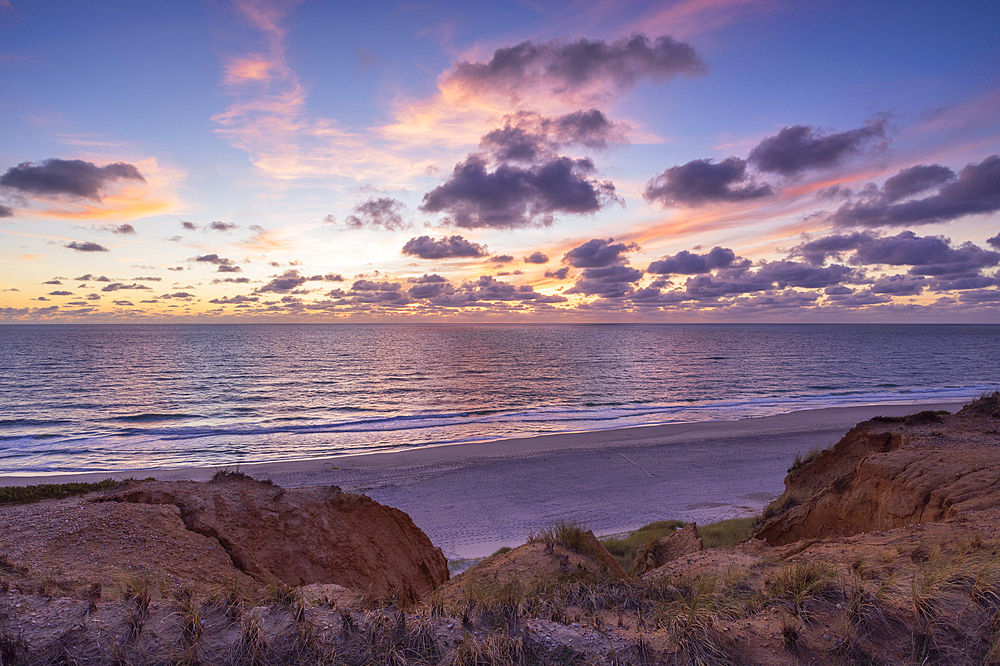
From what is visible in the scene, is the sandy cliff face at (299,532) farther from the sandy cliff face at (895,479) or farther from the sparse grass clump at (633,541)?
the sandy cliff face at (895,479)

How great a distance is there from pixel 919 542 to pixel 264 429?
94.8ft

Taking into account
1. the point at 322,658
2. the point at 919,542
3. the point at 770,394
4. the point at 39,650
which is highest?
the point at 39,650

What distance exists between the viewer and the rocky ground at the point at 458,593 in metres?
3.17

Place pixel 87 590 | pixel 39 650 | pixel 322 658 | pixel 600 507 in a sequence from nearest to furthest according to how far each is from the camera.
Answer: pixel 39 650
pixel 322 658
pixel 87 590
pixel 600 507


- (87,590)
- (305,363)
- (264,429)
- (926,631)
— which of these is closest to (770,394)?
(264,429)

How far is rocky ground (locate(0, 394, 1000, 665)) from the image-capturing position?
3.17 meters

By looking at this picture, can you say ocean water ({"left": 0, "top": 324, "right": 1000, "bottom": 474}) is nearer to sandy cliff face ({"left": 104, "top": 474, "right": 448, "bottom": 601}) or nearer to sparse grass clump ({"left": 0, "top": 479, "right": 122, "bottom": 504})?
sparse grass clump ({"left": 0, "top": 479, "right": 122, "bottom": 504})

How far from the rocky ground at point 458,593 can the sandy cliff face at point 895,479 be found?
0.06m

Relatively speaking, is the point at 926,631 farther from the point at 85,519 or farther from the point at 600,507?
the point at 600,507

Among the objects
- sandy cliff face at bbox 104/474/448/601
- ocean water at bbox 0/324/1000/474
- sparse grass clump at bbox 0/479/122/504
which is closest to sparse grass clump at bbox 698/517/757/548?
sandy cliff face at bbox 104/474/448/601

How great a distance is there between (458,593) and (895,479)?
7.24 metres

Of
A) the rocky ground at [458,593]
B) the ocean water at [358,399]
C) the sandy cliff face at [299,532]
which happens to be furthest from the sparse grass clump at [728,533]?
the ocean water at [358,399]

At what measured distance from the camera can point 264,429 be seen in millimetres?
27281

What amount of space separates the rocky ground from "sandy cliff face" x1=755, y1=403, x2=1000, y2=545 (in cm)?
6
